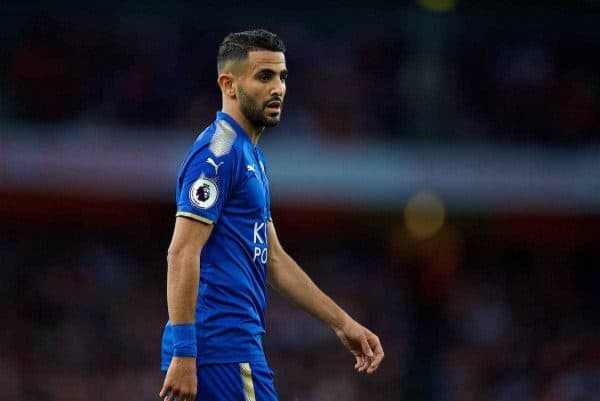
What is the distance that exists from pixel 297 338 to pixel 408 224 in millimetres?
1842

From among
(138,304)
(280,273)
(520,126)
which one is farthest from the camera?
(520,126)

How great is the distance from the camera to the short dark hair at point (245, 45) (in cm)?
457

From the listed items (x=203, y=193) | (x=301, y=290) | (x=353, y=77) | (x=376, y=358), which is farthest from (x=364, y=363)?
(x=353, y=77)

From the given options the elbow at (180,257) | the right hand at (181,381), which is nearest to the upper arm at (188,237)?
the elbow at (180,257)

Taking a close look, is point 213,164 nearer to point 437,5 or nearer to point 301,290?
point 301,290

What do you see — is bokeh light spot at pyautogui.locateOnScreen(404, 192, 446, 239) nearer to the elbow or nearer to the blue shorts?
the blue shorts

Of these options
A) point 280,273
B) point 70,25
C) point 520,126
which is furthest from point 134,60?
point 280,273

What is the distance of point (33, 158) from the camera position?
12.0 metres

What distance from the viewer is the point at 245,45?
4.58 meters

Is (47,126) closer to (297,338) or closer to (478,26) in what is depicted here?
(297,338)

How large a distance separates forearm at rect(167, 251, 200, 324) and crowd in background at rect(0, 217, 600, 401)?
7984 millimetres

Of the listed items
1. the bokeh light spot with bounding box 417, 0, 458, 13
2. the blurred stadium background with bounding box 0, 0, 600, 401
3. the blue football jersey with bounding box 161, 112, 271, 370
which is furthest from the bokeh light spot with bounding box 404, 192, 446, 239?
the blue football jersey with bounding box 161, 112, 271, 370

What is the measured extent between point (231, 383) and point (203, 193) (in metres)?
0.68

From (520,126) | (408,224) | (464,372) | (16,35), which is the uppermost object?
(16,35)
